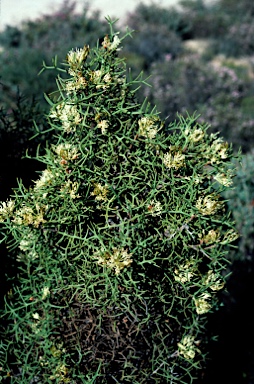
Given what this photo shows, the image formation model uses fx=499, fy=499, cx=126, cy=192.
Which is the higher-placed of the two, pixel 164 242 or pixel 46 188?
pixel 46 188

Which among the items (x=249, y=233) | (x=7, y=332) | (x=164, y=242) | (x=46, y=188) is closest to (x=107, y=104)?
(x=46, y=188)

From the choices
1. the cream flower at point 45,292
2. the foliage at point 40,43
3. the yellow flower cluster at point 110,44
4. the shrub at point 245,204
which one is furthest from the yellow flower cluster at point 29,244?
the foliage at point 40,43

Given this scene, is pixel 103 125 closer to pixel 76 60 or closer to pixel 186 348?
pixel 76 60

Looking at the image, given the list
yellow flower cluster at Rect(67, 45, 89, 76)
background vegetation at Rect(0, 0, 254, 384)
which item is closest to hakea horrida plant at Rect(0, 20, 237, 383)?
yellow flower cluster at Rect(67, 45, 89, 76)

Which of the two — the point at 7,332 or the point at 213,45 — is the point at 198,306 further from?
the point at 213,45

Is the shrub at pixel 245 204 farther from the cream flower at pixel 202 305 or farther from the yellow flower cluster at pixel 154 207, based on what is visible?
the yellow flower cluster at pixel 154 207

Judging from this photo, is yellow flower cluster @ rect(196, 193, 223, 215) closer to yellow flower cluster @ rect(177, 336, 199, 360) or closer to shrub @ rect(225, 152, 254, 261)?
yellow flower cluster @ rect(177, 336, 199, 360)
